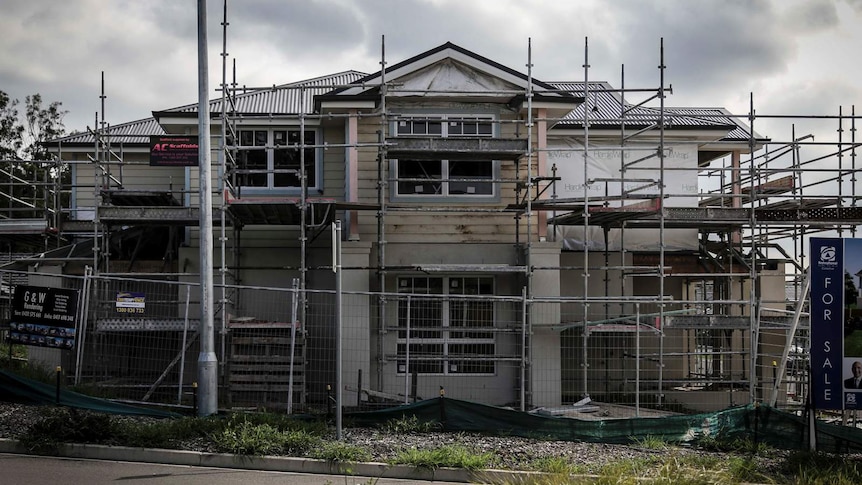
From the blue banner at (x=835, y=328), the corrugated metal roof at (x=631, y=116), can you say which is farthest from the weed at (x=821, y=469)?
the corrugated metal roof at (x=631, y=116)

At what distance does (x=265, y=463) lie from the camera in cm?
1035

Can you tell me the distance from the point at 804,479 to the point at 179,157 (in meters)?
11.7

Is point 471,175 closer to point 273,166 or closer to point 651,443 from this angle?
point 273,166

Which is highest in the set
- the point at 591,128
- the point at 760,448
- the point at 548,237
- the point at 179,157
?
the point at 591,128

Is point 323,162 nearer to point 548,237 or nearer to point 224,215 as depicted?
point 224,215

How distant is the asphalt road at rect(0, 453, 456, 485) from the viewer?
9406mm

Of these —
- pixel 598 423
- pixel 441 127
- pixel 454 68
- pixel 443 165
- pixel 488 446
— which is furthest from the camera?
pixel 441 127

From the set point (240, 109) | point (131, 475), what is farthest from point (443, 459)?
point (240, 109)

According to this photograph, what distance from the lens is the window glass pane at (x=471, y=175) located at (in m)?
18.5

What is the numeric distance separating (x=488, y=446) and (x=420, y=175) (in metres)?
8.59

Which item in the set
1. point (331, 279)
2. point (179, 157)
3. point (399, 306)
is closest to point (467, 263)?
point (399, 306)

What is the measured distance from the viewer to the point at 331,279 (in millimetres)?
18422

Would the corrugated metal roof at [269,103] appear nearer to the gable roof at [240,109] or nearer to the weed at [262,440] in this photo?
the gable roof at [240,109]

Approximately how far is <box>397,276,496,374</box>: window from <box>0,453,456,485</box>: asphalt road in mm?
7141
